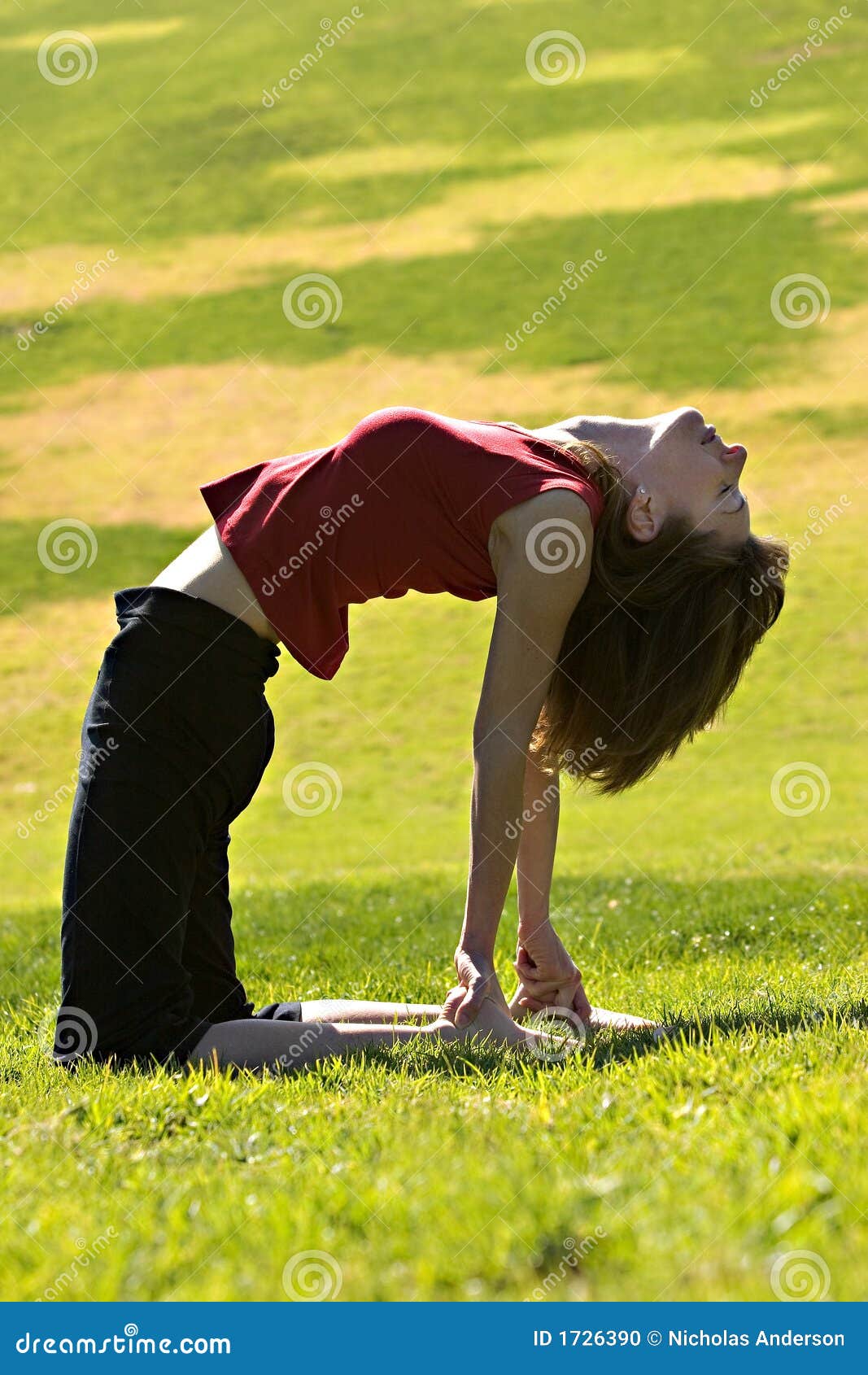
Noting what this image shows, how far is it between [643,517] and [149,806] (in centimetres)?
149

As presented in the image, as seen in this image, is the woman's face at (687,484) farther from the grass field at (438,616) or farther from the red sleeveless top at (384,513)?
the grass field at (438,616)

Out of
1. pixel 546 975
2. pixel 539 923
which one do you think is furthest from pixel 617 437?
pixel 546 975

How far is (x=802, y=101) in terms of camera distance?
38125mm

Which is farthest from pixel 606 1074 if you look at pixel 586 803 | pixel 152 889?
pixel 586 803

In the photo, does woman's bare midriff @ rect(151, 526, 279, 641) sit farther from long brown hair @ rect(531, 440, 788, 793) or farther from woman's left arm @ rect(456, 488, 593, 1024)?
long brown hair @ rect(531, 440, 788, 793)

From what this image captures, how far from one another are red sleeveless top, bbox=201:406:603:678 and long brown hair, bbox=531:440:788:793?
18cm

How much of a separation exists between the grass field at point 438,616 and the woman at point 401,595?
1.39 feet

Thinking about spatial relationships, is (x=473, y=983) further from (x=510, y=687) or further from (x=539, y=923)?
(x=510, y=687)

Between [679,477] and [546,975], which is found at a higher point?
[679,477]

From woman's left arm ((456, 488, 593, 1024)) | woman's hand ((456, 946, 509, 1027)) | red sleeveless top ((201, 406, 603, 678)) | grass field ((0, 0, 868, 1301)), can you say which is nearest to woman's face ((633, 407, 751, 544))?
red sleeveless top ((201, 406, 603, 678))

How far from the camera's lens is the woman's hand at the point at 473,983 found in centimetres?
363

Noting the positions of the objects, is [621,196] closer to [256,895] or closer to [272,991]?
[256,895]

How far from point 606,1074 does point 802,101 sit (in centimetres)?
3958

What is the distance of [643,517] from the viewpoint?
375cm
